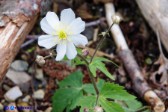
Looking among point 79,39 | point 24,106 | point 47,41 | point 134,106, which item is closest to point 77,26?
point 79,39

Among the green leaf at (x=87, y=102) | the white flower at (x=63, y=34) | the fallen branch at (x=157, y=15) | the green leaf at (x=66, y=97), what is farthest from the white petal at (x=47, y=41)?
the fallen branch at (x=157, y=15)

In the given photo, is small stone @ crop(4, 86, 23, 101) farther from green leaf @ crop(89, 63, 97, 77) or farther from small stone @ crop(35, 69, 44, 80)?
green leaf @ crop(89, 63, 97, 77)

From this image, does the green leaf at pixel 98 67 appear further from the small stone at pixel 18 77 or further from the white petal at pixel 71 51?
the small stone at pixel 18 77

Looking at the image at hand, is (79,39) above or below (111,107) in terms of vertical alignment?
above

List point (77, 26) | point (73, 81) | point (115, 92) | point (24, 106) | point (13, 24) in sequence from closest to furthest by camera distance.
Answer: point (77, 26) → point (115, 92) → point (13, 24) → point (73, 81) → point (24, 106)

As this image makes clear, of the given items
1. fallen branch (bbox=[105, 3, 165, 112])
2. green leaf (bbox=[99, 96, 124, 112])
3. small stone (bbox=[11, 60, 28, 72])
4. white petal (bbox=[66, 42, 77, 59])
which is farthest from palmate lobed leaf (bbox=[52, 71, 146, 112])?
small stone (bbox=[11, 60, 28, 72])

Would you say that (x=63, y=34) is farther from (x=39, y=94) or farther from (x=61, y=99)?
Answer: (x=39, y=94)
